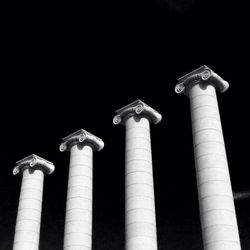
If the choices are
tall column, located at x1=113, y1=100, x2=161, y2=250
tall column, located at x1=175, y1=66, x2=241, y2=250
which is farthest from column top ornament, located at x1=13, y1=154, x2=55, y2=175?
tall column, located at x1=175, y1=66, x2=241, y2=250

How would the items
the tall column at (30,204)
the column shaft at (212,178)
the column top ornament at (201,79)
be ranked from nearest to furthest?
the column shaft at (212,178)
the column top ornament at (201,79)
the tall column at (30,204)

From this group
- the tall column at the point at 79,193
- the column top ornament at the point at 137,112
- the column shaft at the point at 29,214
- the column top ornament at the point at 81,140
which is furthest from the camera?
the column top ornament at the point at 81,140

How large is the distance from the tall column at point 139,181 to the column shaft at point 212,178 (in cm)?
1128

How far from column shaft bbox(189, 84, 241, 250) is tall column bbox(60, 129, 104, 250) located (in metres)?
28.4

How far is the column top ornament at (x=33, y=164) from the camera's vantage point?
327ft

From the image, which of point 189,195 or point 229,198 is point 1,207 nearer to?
point 189,195

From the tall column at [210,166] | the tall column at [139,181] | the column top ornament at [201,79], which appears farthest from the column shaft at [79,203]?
the tall column at [210,166]

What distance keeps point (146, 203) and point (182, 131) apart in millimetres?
54407

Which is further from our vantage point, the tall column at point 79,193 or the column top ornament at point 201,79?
the tall column at point 79,193

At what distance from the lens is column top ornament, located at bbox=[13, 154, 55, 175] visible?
99.7m

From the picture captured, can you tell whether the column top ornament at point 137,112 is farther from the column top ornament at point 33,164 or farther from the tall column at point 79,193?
the column top ornament at point 33,164

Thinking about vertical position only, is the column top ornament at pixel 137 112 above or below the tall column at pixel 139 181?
above

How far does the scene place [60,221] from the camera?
15588cm

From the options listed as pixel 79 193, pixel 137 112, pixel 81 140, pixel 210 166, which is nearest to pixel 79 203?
pixel 79 193
